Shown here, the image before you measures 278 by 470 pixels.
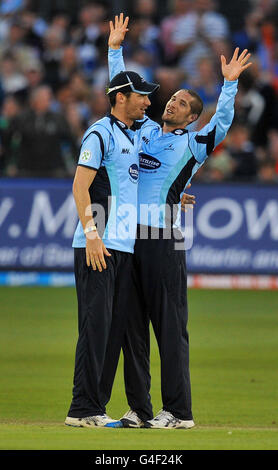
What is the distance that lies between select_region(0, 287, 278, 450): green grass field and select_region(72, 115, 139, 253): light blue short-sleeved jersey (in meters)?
1.40

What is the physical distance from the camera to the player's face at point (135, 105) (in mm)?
8211

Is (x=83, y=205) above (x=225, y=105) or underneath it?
underneath

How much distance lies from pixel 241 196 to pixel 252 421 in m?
9.43

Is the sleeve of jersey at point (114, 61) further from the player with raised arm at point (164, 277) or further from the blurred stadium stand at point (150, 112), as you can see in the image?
the blurred stadium stand at point (150, 112)

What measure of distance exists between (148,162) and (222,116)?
28.3 inches

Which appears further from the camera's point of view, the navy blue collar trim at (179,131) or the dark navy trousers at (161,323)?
the navy blue collar trim at (179,131)

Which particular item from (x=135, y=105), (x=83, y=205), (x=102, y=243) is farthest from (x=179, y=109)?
(x=102, y=243)

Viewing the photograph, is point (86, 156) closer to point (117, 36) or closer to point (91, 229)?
point (91, 229)

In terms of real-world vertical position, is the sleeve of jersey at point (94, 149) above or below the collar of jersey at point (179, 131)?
below

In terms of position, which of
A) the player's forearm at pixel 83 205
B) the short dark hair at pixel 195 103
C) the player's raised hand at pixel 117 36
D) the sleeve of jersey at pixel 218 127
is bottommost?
the player's forearm at pixel 83 205

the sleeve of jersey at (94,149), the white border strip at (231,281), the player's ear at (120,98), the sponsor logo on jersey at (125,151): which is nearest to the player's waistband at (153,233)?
the sponsor logo on jersey at (125,151)

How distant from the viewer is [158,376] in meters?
11.1

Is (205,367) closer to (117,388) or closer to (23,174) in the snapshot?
(117,388)

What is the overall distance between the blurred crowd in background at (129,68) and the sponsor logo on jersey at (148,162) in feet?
32.3
